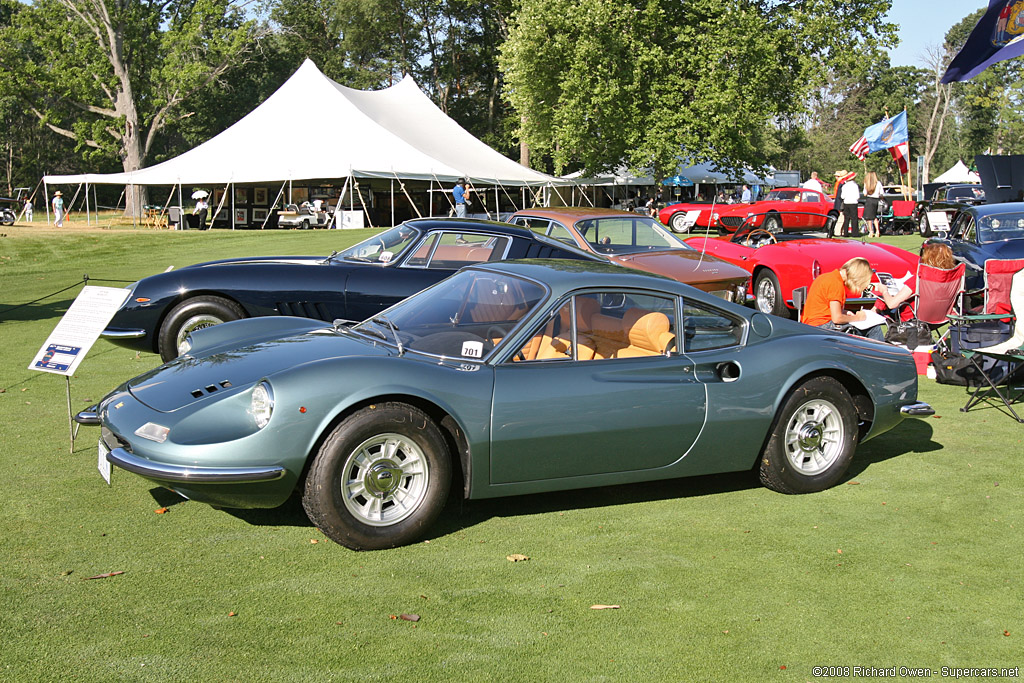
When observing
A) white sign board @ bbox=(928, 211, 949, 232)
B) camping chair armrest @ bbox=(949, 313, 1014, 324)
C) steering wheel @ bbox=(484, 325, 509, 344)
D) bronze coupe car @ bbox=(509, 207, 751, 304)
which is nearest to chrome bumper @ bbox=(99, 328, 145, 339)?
steering wheel @ bbox=(484, 325, 509, 344)

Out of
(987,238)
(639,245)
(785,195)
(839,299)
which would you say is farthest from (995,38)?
(785,195)

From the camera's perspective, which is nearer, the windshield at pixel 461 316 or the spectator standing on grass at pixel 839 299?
the windshield at pixel 461 316

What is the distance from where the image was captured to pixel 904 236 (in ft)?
102

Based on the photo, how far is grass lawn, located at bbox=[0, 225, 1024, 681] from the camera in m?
3.53

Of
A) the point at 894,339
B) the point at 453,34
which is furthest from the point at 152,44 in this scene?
the point at 894,339

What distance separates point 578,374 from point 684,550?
1.05m

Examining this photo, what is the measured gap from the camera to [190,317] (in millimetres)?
8461

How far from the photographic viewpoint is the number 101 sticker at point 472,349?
4.87 meters

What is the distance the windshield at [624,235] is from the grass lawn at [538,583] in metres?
5.92

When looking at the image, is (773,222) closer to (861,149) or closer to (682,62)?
(861,149)

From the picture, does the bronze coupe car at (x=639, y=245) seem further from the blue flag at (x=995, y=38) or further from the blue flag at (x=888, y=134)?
the blue flag at (x=888, y=134)


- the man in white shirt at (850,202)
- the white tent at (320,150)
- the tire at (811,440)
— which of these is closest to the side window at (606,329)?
the tire at (811,440)

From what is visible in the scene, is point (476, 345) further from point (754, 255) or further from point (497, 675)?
point (754, 255)

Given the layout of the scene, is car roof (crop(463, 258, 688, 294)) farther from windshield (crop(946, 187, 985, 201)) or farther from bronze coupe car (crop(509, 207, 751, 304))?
windshield (crop(946, 187, 985, 201))
